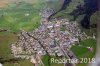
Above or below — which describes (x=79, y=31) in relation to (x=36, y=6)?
below

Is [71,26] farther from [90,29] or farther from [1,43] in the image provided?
[1,43]

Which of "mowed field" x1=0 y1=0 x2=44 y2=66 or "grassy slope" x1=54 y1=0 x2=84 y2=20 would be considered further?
"grassy slope" x1=54 y1=0 x2=84 y2=20

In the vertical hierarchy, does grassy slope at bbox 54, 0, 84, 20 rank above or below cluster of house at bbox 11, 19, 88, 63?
above

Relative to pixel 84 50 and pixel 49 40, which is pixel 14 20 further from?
pixel 84 50

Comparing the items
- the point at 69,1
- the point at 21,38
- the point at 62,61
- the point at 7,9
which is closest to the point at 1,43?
the point at 21,38

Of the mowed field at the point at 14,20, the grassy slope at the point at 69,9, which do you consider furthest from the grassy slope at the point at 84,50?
the mowed field at the point at 14,20

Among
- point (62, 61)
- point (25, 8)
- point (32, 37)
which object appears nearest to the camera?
point (62, 61)

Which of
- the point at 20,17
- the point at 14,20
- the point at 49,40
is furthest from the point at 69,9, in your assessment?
the point at 14,20

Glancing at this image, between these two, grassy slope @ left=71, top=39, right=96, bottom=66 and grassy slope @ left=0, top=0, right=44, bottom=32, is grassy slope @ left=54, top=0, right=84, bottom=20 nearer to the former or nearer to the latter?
grassy slope @ left=0, top=0, right=44, bottom=32

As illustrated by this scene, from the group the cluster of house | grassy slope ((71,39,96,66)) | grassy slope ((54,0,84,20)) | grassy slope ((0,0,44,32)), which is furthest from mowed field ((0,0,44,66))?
grassy slope ((71,39,96,66))

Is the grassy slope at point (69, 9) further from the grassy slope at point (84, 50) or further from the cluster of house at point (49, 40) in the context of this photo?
the grassy slope at point (84, 50)

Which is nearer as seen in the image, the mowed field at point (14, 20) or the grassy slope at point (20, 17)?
the mowed field at point (14, 20)
